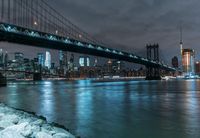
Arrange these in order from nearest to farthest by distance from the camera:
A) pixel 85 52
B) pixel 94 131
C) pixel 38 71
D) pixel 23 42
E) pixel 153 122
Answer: pixel 94 131
pixel 153 122
pixel 23 42
pixel 85 52
pixel 38 71

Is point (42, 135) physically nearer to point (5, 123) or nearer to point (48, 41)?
point (5, 123)

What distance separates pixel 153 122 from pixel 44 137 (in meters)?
7.39

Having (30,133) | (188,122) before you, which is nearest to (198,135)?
(188,122)

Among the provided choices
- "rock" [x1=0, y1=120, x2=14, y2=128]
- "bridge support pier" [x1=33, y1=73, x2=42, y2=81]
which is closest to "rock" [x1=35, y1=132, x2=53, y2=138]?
"rock" [x1=0, y1=120, x2=14, y2=128]

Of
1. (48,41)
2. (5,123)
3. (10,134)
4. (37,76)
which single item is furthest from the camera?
(37,76)

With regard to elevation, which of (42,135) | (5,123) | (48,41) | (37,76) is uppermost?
(48,41)

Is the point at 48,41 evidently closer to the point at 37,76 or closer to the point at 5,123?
the point at 5,123

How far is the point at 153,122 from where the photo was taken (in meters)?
15.4

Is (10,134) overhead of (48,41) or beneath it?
beneath

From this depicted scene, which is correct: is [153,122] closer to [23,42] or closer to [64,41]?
[23,42]

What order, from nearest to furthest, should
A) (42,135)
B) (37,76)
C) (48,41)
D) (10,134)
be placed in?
(10,134)
(42,135)
(48,41)
(37,76)

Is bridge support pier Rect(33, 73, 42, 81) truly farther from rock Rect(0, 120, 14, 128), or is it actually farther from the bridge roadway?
rock Rect(0, 120, 14, 128)

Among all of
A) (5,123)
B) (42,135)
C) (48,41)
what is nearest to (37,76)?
(48,41)

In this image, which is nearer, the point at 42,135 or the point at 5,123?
the point at 42,135
